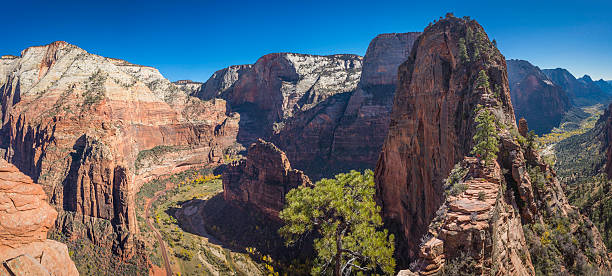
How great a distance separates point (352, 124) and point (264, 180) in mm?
52566

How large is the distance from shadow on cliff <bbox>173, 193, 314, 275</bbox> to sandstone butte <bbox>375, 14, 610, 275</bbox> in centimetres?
2266

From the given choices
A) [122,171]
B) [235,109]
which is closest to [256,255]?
[122,171]

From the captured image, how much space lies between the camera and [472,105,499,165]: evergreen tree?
17422 mm

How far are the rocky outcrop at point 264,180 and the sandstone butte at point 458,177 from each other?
78.8 ft

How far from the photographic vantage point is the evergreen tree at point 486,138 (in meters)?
17.4

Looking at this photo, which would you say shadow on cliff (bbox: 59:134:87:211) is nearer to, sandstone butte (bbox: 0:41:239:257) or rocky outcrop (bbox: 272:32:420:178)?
sandstone butte (bbox: 0:41:239:257)

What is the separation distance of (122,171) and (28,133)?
40790mm

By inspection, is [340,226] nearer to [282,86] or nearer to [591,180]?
[591,180]

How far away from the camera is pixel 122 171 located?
172ft

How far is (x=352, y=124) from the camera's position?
345ft

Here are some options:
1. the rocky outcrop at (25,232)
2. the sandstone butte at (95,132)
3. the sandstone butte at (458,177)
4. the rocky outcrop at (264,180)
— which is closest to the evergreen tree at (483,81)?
the sandstone butte at (458,177)

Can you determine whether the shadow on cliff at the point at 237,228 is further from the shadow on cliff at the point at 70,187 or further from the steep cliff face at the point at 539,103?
the steep cliff face at the point at 539,103

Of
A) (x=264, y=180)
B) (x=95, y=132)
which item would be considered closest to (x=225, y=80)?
(x=95, y=132)

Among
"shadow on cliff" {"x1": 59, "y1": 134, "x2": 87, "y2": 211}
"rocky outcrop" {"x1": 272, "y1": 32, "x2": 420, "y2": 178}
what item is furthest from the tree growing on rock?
"rocky outcrop" {"x1": 272, "y1": 32, "x2": 420, "y2": 178}
